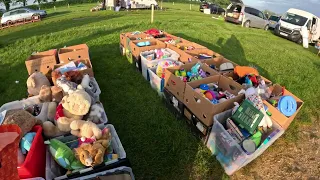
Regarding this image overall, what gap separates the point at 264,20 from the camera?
1568 cm

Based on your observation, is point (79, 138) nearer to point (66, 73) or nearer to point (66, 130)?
point (66, 130)

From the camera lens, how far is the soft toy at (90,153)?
2.35 metres

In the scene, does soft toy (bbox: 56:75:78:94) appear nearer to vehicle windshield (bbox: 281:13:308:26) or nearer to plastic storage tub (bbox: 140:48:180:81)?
plastic storage tub (bbox: 140:48:180:81)

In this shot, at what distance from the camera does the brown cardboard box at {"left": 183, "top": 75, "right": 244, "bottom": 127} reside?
10.0 ft

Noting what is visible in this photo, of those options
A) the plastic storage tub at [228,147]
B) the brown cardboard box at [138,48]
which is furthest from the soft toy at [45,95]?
the plastic storage tub at [228,147]

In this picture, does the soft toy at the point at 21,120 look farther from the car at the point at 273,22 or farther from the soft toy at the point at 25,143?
the car at the point at 273,22

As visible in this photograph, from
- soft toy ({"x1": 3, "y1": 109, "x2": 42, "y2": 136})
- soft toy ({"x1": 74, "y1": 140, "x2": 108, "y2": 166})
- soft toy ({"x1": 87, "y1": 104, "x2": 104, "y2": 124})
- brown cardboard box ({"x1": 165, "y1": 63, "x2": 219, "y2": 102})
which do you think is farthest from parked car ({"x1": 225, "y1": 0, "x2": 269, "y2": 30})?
soft toy ({"x1": 3, "y1": 109, "x2": 42, "y2": 136})

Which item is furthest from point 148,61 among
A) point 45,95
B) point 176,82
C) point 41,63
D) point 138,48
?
point 41,63

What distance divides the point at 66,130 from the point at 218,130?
2113 millimetres

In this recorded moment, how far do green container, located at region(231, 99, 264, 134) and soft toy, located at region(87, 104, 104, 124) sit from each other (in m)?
2.00

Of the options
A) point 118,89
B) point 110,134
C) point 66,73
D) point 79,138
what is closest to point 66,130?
point 79,138

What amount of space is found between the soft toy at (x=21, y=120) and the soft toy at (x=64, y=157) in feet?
1.62

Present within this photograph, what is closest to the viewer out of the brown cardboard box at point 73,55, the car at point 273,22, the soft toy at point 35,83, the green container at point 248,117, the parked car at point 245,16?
the green container at point 248,117

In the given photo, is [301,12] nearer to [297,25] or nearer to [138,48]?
[297,25]
